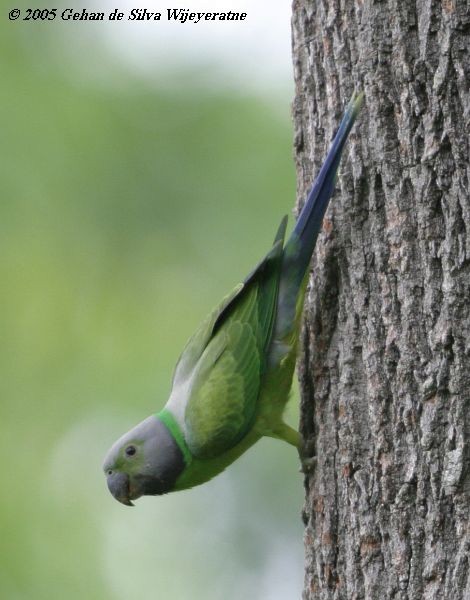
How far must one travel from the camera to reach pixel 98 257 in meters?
8.09

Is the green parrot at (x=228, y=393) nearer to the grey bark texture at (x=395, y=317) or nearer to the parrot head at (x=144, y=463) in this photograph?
the parrot head at (x=144, y=463)

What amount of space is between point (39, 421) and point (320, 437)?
544 cm

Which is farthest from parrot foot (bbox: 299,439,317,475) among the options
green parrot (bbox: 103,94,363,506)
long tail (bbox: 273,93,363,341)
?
long tail (bbox: 273,93,363,341)

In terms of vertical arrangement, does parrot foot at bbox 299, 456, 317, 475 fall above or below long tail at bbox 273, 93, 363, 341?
below

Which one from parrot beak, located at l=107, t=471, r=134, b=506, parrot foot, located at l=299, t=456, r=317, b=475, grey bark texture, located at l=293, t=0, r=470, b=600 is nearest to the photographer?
grey bark texture, located at l=293, t=0, r=470, b=600

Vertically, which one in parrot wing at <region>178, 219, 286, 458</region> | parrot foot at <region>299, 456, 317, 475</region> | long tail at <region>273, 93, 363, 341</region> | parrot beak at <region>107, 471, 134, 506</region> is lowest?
parrot beak at <region>107, 471, 134, 506</region>

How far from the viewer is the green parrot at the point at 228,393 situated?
3.47 m

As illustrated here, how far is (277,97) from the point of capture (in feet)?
26.3

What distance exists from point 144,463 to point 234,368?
0.55 metres

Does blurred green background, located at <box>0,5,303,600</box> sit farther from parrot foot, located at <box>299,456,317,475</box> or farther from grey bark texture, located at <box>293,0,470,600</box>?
grey bark texture, located at <box>293,0,470,600</box>

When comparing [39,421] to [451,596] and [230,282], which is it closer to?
[230,282]

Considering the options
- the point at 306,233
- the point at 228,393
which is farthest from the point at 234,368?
the point at 306,233

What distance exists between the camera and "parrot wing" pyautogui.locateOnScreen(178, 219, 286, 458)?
3.47 m

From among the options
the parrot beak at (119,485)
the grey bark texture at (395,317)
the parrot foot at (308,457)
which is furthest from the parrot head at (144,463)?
the grey bark texture at (395,317)
